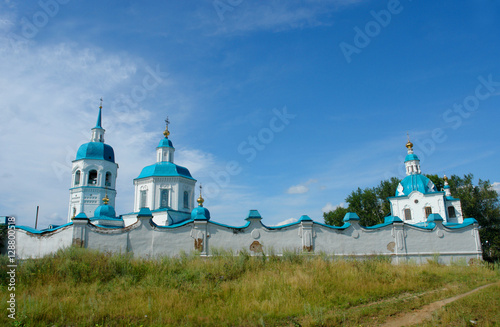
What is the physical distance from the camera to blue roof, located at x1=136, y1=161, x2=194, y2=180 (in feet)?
83.8

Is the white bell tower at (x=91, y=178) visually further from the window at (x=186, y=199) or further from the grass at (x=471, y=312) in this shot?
the grass at (x=471, y=312)

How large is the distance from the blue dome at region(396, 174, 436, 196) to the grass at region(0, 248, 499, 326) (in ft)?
66.9

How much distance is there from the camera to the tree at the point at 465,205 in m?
34.8

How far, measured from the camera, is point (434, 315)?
655cm

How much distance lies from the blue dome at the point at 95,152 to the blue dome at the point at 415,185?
25.9 metres

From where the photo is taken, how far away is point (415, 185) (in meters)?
31.0

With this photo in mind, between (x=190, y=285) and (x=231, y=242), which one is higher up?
(x=231, y=242)

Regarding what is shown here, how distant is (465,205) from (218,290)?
120 feet

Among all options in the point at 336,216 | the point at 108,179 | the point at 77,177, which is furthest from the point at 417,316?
the point at 336,216

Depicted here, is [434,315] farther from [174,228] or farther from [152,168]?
[152,168]

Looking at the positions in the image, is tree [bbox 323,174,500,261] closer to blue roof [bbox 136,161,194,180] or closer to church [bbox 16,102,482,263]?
church [bbox 16,102,482,263]

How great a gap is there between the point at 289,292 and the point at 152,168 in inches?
785

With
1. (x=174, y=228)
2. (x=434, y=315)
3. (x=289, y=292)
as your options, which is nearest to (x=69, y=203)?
(x=174, y=228)

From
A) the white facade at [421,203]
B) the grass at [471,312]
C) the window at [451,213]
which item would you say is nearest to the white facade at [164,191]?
the white facade at [421,203]
